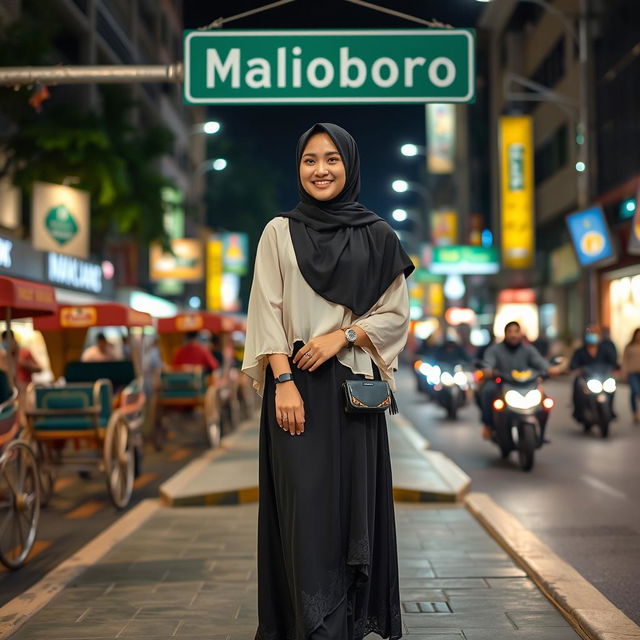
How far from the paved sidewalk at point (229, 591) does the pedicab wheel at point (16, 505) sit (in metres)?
0.59

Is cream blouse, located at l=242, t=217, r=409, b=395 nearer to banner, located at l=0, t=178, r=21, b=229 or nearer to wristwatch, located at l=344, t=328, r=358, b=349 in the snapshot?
wristwatch, located at l=344, t=328, r=358, b=349

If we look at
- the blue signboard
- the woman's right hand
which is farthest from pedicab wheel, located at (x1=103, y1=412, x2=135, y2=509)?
the blue signboard

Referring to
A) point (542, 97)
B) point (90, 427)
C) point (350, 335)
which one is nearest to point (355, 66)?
point (90, 427)

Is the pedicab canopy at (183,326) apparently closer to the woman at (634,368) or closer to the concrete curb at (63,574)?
the woman at (634,368)

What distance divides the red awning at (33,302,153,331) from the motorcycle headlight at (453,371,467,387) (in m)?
10.5

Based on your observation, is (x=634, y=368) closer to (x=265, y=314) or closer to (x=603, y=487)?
(x=603, y=487)

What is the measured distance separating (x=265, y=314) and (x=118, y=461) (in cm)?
652

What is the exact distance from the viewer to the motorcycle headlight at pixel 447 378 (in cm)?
2186

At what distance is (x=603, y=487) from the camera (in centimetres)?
1111

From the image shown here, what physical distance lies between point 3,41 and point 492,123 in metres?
41.9

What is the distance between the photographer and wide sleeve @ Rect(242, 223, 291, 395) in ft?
13.5

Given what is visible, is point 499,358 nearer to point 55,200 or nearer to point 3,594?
point 3,594

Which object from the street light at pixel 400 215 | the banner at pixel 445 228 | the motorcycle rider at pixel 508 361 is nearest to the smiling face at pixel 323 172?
the motorcycle rider at pixel 508 361

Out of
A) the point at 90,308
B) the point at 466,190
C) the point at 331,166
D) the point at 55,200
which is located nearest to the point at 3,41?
the point at 55,200
